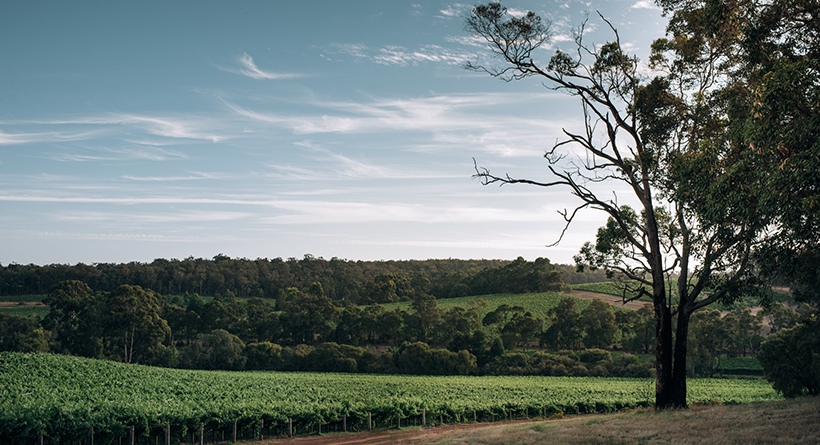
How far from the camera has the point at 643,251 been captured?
16.9 meters

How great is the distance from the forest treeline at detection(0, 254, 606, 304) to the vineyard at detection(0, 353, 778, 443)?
51.3m

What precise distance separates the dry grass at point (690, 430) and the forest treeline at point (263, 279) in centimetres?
8520

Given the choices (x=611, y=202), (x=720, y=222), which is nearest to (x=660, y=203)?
(x=611, y=202)

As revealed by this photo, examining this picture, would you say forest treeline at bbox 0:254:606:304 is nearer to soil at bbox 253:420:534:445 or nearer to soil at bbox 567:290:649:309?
soil at bbox 567:290:649:309

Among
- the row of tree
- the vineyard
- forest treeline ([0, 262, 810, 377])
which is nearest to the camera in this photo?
the vineyard

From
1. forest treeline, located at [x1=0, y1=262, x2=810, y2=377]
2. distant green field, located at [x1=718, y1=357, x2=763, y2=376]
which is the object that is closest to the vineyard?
forest treeline, located at [x1=0, y1=262, x2=810, y2=377]

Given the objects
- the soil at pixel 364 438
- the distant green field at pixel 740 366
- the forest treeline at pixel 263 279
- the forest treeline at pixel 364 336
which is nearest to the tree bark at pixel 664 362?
the soil at pixel 364 438

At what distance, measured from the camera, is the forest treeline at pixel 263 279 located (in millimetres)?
102312

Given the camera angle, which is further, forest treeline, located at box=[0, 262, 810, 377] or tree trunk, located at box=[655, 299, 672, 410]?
forest treeline, located at box=[0, 262, 810, 377]

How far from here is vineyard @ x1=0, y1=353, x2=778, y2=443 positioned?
19391 mm

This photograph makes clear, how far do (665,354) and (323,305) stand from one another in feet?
209

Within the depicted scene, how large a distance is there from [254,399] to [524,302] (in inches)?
2521

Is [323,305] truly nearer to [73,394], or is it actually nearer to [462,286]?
[462,286]

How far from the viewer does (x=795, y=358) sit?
1114 inches
